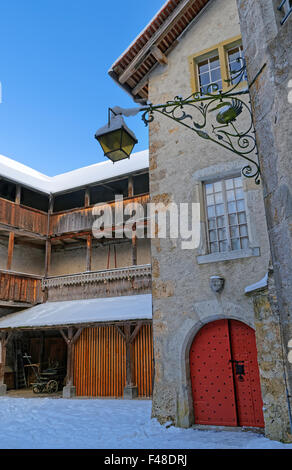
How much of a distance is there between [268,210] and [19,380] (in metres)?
14.8

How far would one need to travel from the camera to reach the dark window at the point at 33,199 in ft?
60.2

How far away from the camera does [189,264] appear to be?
643 cm

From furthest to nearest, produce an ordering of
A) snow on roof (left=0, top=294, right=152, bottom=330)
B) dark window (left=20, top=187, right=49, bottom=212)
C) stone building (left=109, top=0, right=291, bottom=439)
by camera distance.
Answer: dark window (left=20, top=187, right=49, bottom=212) → snow on roof (left=0, top=294, right=152, bottom=330) → stone building (left=109, top=0, right=291, bottom=439)

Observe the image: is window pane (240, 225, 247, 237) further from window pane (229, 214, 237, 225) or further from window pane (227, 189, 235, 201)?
window pane (227, 189, 235, 201)

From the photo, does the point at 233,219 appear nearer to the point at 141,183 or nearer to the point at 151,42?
the point at 151,42

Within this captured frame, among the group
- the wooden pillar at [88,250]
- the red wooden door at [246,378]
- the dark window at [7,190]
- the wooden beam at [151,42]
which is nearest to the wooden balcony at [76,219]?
the wooden pillar at [88,250]

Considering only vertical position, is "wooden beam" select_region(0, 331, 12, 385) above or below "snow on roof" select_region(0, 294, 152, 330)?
below

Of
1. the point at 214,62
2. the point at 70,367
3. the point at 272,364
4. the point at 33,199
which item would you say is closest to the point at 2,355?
the point at 70,367

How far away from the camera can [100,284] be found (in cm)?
1379

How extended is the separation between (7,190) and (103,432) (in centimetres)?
1401

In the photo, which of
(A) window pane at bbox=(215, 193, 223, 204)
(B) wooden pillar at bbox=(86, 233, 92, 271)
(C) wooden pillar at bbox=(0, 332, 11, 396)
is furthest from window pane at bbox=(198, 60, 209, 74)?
(C) wooden pillar at bbox=(0, 332, 11, 396)

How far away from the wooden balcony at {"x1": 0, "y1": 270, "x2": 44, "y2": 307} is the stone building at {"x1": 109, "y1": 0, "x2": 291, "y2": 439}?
360 inches

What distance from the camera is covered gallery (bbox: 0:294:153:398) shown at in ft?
35.5
